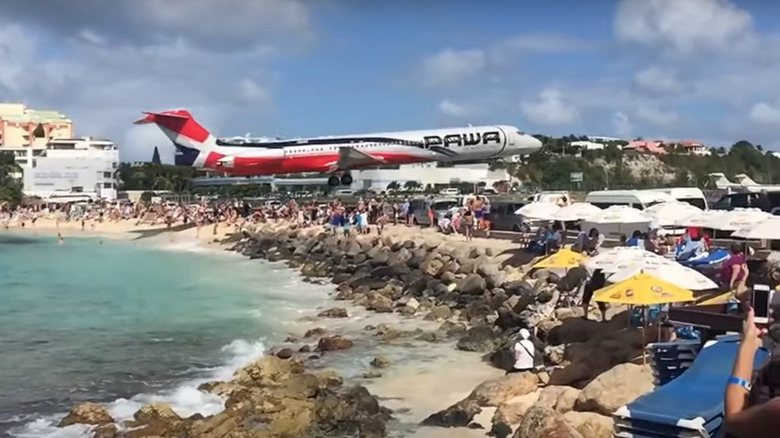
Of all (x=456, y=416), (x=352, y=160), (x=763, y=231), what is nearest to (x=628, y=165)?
(x=352, y=160)

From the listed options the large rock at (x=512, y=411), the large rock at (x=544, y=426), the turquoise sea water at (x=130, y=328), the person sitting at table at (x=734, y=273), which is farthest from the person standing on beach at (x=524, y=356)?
the turquoise sea water at (x=130, y=328)

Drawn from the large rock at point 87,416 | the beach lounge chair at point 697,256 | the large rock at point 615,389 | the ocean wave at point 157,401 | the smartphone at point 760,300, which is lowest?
the ocean wave at point 157,401

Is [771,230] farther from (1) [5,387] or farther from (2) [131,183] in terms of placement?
(2) [131,183]

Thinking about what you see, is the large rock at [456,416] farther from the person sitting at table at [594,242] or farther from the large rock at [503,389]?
the person sitting at table at [594,242]

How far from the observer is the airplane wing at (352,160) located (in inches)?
1966

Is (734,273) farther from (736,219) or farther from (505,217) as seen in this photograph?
(505,217)

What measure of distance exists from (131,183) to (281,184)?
33.9 meters

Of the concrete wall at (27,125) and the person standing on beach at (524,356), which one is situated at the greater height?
the concrete wall at (27,125)

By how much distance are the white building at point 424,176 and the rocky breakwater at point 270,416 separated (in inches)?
2656

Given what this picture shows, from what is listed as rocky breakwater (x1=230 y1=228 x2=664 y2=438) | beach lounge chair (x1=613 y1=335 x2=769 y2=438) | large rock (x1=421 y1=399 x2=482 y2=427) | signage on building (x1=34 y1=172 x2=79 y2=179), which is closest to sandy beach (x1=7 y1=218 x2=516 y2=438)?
large rock (x1=421 y1=399 x2=482 y2=427)

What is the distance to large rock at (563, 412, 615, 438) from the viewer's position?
354 inches

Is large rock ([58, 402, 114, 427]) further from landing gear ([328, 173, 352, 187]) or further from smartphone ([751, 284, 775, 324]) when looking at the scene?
landing gear ([328, 173, 352, 187])

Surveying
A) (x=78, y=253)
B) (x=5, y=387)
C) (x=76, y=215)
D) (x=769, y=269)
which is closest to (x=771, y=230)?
(x=769, y=269)

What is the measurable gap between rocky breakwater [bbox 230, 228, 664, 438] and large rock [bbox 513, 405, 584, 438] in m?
0.01
